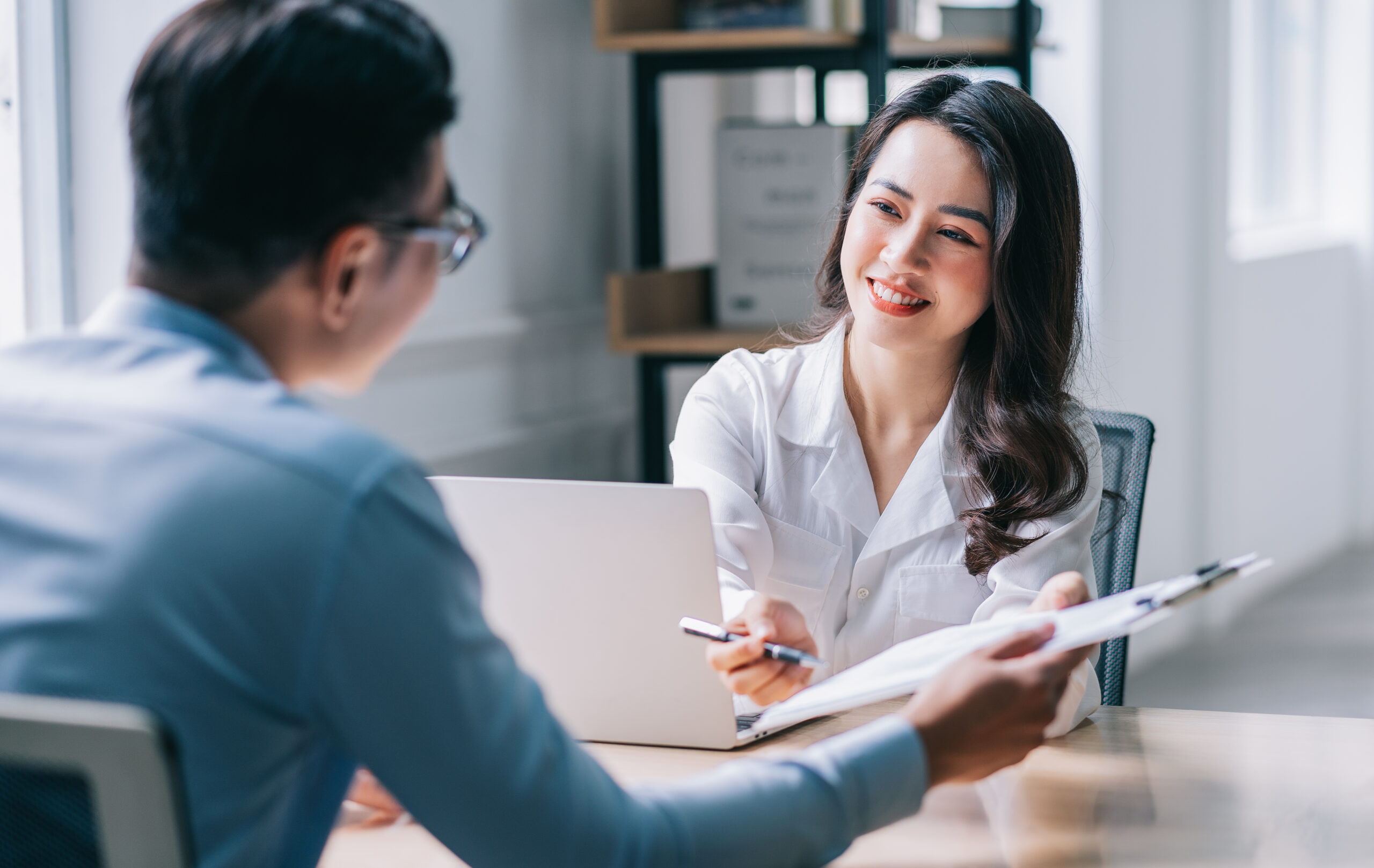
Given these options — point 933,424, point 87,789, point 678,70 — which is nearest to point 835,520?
point 933,424

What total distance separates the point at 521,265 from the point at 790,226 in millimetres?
560

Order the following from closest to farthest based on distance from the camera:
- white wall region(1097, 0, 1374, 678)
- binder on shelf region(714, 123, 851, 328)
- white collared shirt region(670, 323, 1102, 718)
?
white collared shirt region(670, 323, 1102, 718), binder on shelf region(714, 123, 851, 328), white wall region(1097, 0, 1374, 678)

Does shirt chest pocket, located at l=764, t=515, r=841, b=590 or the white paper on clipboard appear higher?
the white paper on clipboard

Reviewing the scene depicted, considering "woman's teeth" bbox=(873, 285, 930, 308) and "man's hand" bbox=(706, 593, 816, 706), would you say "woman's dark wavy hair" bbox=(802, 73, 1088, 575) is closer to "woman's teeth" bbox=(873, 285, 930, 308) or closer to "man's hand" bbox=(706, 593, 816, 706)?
"woman's teeth" bbox=(873, 285, 930, 308)

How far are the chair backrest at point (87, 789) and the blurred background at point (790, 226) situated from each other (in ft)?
4.13

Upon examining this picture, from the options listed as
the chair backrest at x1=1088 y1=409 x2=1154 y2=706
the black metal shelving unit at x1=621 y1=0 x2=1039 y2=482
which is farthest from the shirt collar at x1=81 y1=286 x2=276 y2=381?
the black metal shelving unit at x1=621 y1=0 x2=1039 y2=482

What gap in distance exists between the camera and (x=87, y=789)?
0.57 metres

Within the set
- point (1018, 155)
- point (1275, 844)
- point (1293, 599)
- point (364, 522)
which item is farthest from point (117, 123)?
point (1293, 599)

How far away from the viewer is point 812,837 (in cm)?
79

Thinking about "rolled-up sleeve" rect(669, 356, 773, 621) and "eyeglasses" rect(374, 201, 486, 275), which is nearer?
"eyeglasses" rect(374, 201, 486, 275)

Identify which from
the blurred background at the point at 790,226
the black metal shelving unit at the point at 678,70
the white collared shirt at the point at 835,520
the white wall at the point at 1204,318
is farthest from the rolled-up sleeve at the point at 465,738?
the white wall at the point at 1204,318

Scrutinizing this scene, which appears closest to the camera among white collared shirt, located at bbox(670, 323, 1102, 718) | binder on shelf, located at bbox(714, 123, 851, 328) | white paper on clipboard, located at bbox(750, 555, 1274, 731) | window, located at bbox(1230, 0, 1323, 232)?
white paper on clipboard, located at bbox(750, 555, 1274, 731)

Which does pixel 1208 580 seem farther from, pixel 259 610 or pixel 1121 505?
pixel 1121 505

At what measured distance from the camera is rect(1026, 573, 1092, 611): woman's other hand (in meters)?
1.17
